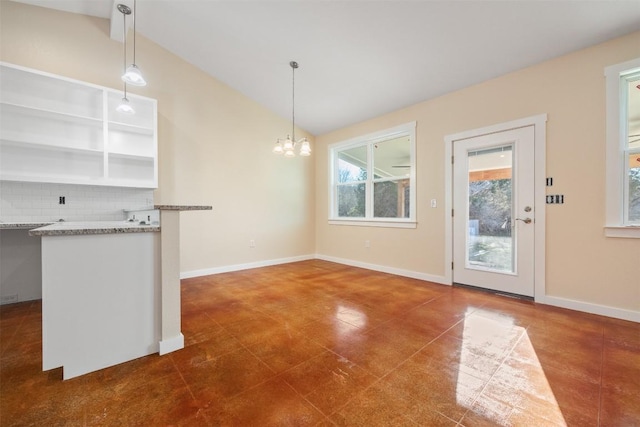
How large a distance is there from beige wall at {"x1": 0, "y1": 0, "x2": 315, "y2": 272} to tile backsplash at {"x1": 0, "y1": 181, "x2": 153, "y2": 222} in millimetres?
420

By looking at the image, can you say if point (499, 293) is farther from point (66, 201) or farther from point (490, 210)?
point (66, 201)

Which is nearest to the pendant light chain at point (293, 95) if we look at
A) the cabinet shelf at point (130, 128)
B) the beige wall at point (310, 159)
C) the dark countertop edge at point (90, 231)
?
the beige wall at point (310, 159)

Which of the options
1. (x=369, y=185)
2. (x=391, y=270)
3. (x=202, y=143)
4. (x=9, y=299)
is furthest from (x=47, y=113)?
(x=391, y=270)

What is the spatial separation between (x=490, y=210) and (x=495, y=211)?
6 cm

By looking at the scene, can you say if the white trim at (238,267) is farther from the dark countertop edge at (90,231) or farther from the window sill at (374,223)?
the dark countertop edge at (90,231)

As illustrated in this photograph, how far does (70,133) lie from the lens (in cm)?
324

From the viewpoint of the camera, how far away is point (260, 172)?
496cm

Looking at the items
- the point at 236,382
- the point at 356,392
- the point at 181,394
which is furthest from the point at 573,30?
the point at 181,394

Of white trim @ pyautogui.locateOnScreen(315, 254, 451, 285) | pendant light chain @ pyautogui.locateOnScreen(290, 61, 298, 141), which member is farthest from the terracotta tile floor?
pendant light chain @ pyautogui.locateOnScreen(290, 61, 298, 141)

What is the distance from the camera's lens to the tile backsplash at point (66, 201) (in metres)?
2.98

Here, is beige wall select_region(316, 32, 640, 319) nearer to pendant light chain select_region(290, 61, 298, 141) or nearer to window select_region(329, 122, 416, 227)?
window select_region(329, 122, 416, 227)

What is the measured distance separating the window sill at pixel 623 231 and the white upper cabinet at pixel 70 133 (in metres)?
5.23

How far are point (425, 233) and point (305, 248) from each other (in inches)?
105

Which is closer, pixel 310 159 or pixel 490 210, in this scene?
pixel 490 210
